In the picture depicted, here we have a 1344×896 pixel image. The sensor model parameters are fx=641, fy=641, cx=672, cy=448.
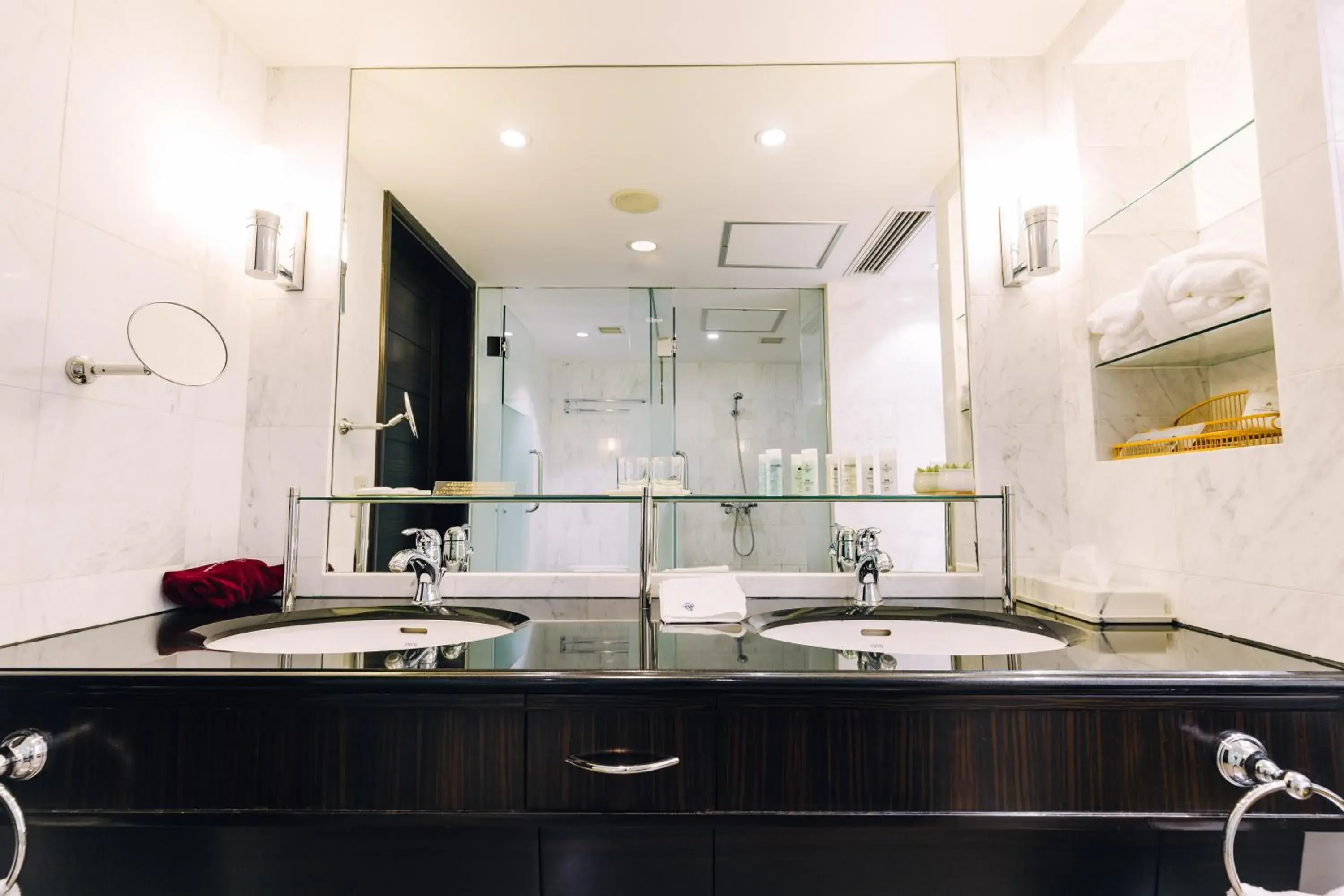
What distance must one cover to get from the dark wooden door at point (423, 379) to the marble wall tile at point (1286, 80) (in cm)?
152

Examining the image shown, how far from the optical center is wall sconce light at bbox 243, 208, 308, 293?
146cm

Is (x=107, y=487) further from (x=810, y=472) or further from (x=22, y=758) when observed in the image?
(x=810, y=472)

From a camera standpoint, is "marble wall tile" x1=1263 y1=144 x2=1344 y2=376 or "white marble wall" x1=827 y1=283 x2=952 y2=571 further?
"white marble wall" x1=827 y1=283 x2=952 y2=571

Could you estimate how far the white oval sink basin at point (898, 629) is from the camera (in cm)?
120

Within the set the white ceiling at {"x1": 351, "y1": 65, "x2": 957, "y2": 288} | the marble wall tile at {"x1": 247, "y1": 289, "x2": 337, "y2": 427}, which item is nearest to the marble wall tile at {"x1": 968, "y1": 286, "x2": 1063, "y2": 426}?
the white ceiling at {"x1": 351, "y1": 65, "x2": 957, "y2": 288}

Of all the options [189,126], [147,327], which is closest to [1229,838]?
[147,327]

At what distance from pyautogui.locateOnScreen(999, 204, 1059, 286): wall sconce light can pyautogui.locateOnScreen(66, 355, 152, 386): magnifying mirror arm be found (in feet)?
5.82

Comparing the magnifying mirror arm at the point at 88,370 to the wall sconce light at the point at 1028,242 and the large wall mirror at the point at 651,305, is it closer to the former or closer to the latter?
the large wall mirror at the point at 651,305

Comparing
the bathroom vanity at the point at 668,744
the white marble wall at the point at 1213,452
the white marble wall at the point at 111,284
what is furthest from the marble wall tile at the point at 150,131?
the white marble wall at the point at 1213,452

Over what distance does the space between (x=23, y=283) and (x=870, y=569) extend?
1.54m

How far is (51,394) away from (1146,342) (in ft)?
6.44

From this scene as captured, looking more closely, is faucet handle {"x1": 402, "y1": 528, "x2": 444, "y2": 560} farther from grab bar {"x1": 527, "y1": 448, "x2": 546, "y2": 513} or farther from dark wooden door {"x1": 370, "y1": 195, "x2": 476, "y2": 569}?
grab bar {"x1": 527, "y1": 448, "x2": 546, "y2": 513}

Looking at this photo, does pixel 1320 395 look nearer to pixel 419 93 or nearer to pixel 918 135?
pixel 918 135

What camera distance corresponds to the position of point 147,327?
44.6 inches
